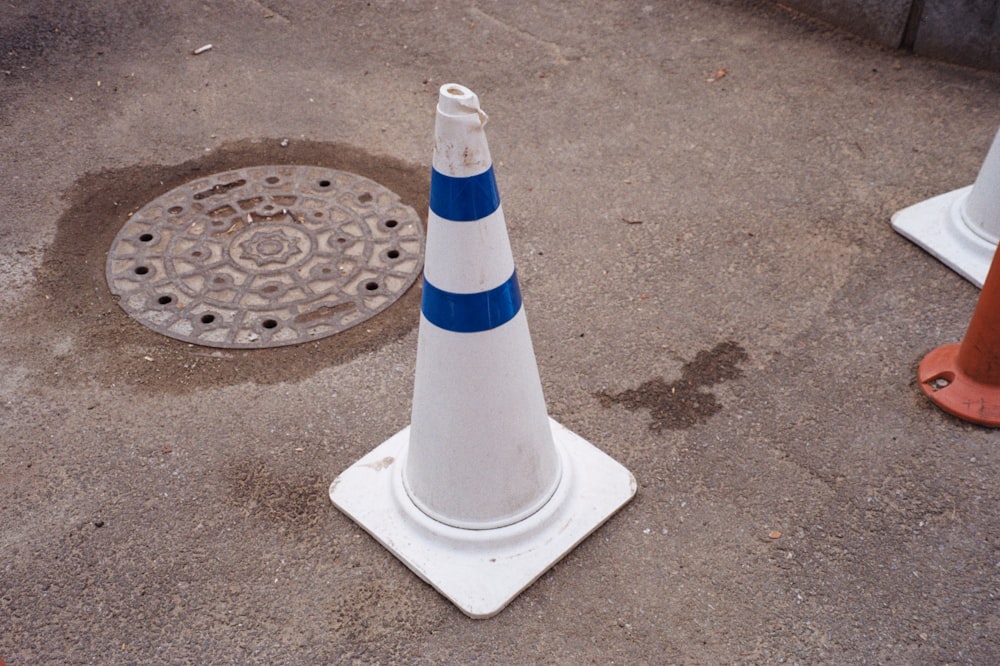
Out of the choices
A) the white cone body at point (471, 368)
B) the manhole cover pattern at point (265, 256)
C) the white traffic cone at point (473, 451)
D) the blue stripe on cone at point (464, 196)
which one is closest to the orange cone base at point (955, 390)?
the white traffic cone at point (473, 451)

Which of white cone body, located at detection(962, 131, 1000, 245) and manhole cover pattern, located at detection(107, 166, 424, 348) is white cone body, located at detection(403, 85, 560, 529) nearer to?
manhole cover pattern, located at detection(107, 166, 424, 348)

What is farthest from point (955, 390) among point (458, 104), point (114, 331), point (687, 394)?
point (114, 331)

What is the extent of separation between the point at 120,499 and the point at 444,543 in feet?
3.39

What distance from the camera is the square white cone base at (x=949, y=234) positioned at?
3459 millimetres

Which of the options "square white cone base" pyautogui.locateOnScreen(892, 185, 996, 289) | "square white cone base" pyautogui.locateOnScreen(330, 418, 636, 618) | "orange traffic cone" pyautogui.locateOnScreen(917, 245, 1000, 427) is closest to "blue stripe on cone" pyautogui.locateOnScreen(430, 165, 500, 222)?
"square white cone base" pyautogui.locateOnScreen(330, 418, 636, 618)

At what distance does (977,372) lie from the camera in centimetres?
293

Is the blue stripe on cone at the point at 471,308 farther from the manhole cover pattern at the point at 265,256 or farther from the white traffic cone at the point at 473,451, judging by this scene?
the manhole cover pattern at the point at 265,256

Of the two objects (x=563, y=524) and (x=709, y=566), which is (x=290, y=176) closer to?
(x=563, y=524)

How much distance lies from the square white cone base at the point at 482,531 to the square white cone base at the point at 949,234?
1752 mm

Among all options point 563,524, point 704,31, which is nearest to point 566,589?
point 563,524

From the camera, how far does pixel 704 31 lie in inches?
203

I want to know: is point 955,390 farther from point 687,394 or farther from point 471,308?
point 471,308

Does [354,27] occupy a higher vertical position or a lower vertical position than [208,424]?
higher

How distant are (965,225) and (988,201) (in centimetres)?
14
